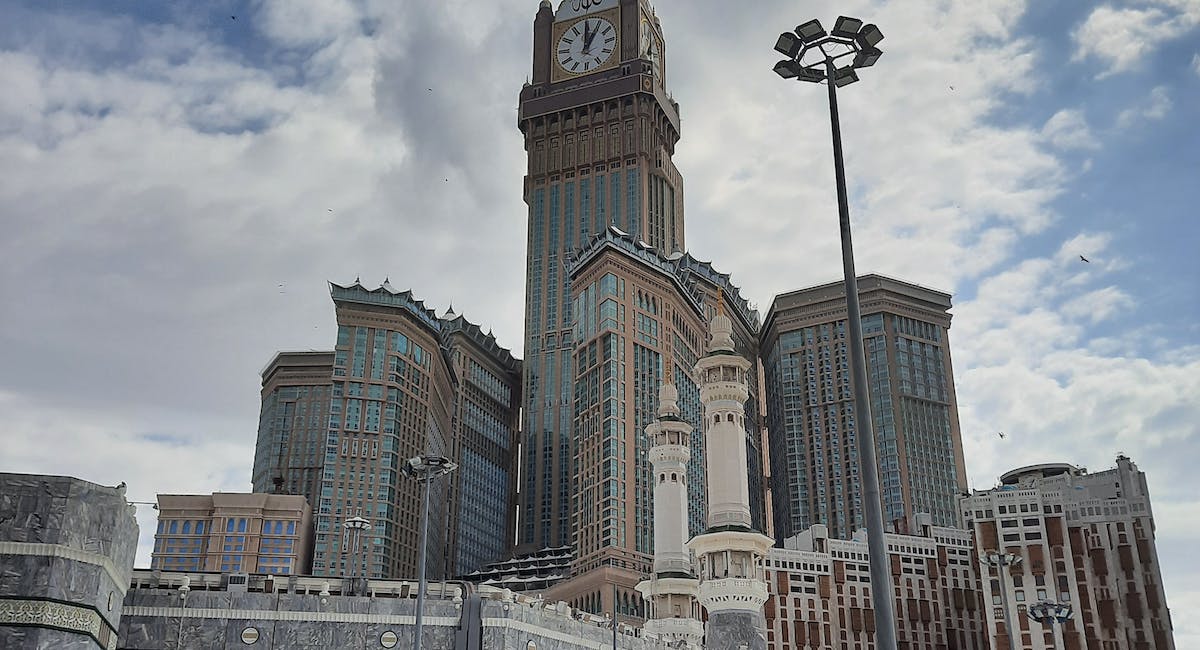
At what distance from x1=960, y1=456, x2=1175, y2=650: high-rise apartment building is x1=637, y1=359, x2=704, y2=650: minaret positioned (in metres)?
47.0

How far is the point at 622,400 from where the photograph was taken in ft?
498

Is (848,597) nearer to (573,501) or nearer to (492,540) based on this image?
(573,501)

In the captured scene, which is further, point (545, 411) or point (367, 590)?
point (545, 411)

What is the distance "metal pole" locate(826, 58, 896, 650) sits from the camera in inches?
819

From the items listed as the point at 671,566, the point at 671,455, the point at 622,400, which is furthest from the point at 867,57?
the point at 622,400

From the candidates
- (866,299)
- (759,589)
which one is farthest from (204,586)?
(866,299)

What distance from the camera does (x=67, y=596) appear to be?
37.9m

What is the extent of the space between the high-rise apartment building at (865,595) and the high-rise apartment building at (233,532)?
68.4 m

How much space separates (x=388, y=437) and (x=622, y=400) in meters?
36.1

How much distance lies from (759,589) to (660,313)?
98776 mm

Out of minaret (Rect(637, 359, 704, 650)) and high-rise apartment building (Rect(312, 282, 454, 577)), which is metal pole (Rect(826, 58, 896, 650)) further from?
high-rise apartment building (Rect(312, 282, 454, 577))

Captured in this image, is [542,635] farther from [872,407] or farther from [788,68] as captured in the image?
[872,407]

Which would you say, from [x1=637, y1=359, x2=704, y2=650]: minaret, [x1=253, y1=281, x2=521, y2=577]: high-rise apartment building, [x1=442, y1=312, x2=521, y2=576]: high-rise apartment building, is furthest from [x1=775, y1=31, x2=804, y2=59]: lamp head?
[x1=442, y1=312, x2=521, y2=576]: high-rise apartment building

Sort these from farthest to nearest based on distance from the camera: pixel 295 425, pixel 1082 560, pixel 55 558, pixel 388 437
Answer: pixel 295 425 < pixel 388 437 < pixel 1082 560 < pixel 55 558
